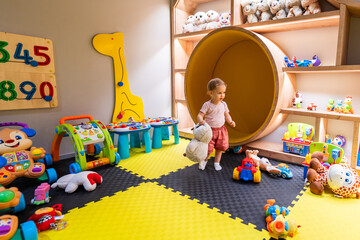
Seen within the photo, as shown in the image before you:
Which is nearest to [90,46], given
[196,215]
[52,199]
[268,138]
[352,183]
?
[52,199]

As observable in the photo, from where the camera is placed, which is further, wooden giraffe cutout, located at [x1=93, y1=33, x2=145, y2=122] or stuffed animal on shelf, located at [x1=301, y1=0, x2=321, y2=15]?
wooden giraffe cutout, located at [x1=93, y1=33, x2=145, y2=122]

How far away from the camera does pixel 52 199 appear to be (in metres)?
1.87

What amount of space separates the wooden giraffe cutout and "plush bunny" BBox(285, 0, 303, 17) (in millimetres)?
1999

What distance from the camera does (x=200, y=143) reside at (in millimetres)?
2346

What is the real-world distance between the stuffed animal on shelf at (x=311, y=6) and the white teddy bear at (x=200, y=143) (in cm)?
157

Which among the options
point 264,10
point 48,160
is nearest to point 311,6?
point 264,10

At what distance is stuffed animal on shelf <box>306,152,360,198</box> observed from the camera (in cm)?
184

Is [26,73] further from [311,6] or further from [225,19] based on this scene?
[311,6]

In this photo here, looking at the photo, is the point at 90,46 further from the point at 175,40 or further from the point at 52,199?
the point at 52,199

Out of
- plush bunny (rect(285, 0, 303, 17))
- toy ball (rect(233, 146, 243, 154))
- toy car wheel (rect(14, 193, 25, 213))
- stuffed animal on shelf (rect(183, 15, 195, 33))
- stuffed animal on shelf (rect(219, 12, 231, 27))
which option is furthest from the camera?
stuffed animal on shelf (rect(183, 15, 195, 33))

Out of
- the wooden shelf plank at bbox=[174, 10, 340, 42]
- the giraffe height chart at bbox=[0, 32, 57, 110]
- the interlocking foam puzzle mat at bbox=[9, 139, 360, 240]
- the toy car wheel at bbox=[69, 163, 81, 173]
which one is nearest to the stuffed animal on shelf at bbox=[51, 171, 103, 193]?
the interlocking foam puzzle mat at bbox=[9, 139, 360, 240]

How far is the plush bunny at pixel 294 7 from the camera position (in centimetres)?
258

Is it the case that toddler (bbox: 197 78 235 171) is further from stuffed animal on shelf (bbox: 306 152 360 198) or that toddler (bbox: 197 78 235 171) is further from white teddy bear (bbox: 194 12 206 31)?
white teddy bear (bbox: 194 12 206 31)

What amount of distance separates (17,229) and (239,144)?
2.19 m
